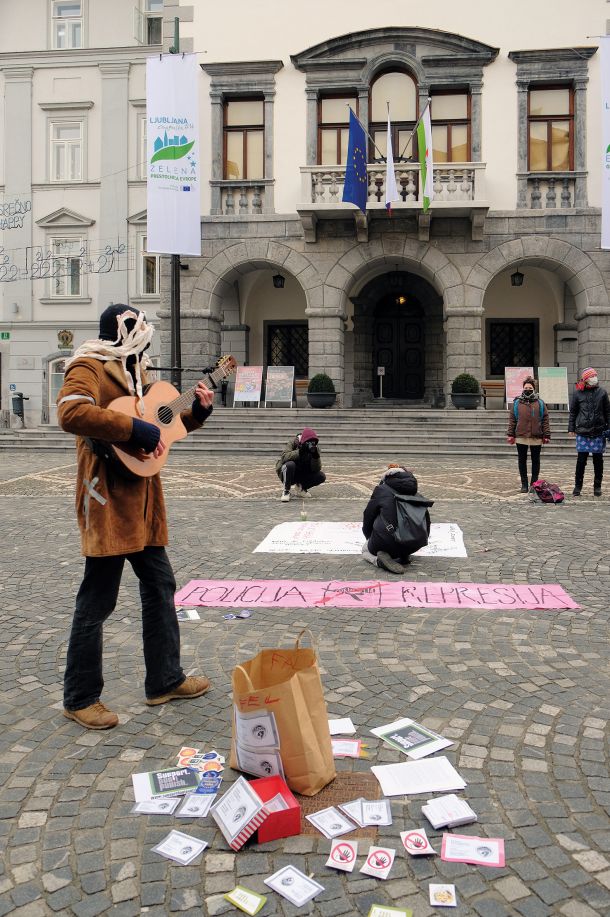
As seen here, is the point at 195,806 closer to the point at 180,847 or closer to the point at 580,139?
the point at 180,847

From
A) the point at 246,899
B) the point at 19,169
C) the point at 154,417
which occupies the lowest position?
the point at 246,899

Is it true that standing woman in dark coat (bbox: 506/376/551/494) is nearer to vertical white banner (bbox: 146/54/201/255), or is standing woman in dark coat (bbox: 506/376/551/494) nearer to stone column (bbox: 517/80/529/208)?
vertical white banner (bbox: 146/54/201/255)

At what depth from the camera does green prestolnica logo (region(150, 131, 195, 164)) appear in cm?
1919

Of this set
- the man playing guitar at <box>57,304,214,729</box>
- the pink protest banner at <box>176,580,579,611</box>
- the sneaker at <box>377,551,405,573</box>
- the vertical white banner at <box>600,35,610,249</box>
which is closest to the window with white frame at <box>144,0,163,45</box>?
the vertical white banner at <box>600,35,610,249</box>

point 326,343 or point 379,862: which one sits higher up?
point 326,343

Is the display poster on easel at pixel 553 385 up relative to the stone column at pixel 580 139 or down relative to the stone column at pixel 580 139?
down

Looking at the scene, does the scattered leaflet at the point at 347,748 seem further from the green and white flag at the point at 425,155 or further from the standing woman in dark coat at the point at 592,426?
the green and white flag at the point at 425,155

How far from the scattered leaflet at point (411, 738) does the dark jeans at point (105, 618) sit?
1122 millimetres

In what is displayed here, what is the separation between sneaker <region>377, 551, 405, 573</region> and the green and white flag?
14534 mm

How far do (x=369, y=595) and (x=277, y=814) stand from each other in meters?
3.25

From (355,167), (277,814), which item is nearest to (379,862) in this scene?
(277,814)

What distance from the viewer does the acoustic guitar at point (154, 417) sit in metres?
3.47

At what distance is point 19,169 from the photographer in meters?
25.4

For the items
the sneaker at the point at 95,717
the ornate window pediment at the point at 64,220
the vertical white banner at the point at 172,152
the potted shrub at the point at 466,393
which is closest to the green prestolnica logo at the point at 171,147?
the vertical white banner at the point at 172,152
